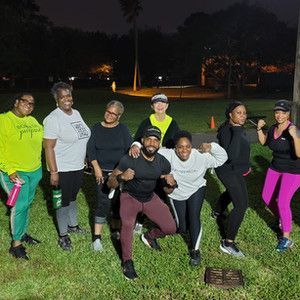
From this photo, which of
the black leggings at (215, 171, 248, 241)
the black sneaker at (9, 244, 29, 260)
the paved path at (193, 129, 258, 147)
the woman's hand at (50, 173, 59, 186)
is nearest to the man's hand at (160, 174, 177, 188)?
the black leggings at (215, 171, 248, 241)

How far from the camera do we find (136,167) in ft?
15.6

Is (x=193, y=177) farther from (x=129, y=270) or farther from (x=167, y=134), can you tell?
(x=129, y=270)

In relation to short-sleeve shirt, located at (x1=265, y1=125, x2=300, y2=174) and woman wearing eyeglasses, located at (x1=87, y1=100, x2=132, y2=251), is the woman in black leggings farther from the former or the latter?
woman wearing eyeglasses, located at (x1=87, y1=100, x2=132, y2=251)

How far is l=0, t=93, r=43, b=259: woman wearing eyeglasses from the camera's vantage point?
507 cm

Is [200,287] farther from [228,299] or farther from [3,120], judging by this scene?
[3,120]

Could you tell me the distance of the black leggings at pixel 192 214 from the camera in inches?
202

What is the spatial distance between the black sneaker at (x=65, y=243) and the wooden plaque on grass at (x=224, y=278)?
6.14ft

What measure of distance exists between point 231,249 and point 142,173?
167cm

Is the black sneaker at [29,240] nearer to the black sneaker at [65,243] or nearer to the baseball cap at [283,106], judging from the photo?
the black sneaker at [65,243]

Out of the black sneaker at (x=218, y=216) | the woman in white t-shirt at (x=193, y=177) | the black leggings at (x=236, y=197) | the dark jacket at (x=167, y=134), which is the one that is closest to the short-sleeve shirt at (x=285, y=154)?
the black leggings at (x=236, y=197)

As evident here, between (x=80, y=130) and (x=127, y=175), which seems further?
(x=80, y=130)

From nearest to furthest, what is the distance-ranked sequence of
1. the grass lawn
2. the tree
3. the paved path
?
the grass lawn, the paved path, the tree

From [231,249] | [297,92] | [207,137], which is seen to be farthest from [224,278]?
[207,137]

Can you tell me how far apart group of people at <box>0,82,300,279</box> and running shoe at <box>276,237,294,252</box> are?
14 millimetres
